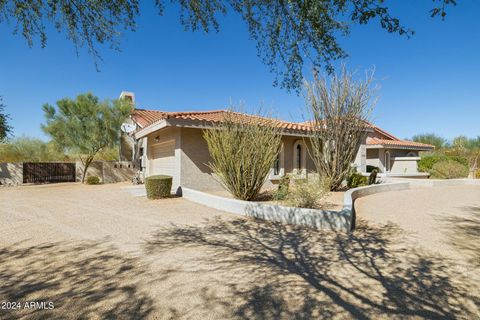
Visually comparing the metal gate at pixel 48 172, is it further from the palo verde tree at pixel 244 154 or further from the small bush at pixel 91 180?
the palo verde tree at pixel 244 154

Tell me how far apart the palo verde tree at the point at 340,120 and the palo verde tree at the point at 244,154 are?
13.0ft

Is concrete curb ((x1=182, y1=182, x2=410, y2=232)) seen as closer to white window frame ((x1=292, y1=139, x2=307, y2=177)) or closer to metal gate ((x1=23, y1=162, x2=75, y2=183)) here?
white window frame ((x1=292, y1=139, x2=307, y2=177))

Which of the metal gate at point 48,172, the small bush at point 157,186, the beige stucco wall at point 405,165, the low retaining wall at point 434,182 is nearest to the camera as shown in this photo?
the small bush at point 157,186

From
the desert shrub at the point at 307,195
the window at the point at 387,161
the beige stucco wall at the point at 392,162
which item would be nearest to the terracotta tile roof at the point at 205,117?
the desert shrub at the point at 307,195

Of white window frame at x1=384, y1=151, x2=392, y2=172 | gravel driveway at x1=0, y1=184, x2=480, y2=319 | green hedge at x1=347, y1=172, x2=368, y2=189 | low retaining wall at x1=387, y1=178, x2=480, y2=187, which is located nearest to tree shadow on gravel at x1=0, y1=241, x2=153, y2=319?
gravel driveway at x1=0, y1=184, x2=480, y2=319

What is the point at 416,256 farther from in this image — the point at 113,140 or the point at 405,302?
the point at 113,140

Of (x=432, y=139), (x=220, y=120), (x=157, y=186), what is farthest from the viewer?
(x=432, y=139)

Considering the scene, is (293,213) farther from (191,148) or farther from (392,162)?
(392,162)

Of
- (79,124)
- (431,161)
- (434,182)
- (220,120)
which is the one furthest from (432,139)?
(79,124)

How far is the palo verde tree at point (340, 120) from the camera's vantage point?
40.9 feet

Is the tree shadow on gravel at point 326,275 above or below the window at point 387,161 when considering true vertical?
below

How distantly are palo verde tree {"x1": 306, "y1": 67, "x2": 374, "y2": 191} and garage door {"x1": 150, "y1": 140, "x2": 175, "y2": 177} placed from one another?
296 inches

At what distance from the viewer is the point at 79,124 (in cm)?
1900

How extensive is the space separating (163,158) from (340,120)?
9.92 metres
